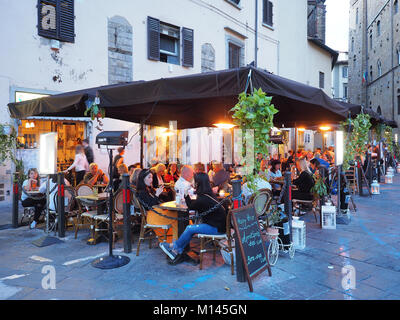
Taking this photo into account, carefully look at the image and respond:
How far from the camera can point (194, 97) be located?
4512 millimetres

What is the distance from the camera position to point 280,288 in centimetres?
363

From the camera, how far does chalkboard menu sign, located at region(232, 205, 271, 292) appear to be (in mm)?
3646

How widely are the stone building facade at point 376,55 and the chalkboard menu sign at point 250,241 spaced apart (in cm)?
2014

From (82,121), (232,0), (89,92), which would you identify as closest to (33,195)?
(89,92)

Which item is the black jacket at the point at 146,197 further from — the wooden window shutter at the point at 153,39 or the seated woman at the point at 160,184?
the wooden window shutter at the point at 153,39

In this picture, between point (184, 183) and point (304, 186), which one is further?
point (304, 186)

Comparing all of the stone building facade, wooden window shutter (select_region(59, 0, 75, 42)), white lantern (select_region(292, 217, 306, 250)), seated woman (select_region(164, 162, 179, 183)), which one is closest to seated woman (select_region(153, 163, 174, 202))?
seated woman (select_region(164, 162, 179, 183))

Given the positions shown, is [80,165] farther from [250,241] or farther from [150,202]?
[250,241]

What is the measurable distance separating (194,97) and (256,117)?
97cm

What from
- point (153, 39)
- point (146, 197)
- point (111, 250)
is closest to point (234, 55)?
point (153, 39)

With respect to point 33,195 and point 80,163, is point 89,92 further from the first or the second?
point 80,163

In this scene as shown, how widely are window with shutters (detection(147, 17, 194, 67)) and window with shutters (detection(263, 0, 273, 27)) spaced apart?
245 inches
